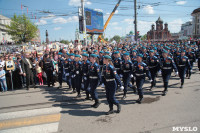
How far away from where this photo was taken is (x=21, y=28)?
38531mm

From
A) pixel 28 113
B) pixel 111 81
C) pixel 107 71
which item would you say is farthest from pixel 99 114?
pixel 28 113

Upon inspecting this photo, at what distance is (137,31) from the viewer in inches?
836

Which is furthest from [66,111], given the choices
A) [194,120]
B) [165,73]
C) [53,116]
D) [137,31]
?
[137,31]

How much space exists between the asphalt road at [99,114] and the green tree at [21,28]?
36969mm

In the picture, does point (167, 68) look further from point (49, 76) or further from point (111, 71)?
point (49, 76)

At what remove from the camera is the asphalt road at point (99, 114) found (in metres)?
4.04

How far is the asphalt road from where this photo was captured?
4.04m

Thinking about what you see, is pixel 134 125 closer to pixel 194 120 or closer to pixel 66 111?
pixel 194 120

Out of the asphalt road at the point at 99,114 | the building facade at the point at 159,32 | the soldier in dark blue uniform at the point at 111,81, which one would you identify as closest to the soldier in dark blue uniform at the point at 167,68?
the asphalt road at the point at 99,114

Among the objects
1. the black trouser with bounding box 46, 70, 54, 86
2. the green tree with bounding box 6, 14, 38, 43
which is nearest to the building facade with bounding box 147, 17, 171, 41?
the green tree with bounding box 6, 14, 38, 43

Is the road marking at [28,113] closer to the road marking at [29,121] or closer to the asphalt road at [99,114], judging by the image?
the asphalt road at [99,114]

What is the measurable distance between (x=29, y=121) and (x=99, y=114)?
239cm

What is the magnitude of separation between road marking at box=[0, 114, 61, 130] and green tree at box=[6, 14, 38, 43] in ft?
130

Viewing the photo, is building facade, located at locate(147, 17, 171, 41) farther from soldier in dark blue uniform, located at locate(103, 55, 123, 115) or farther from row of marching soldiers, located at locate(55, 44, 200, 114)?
soldier in dark blue uniform, located at locate(103, 55, 123, 115)
